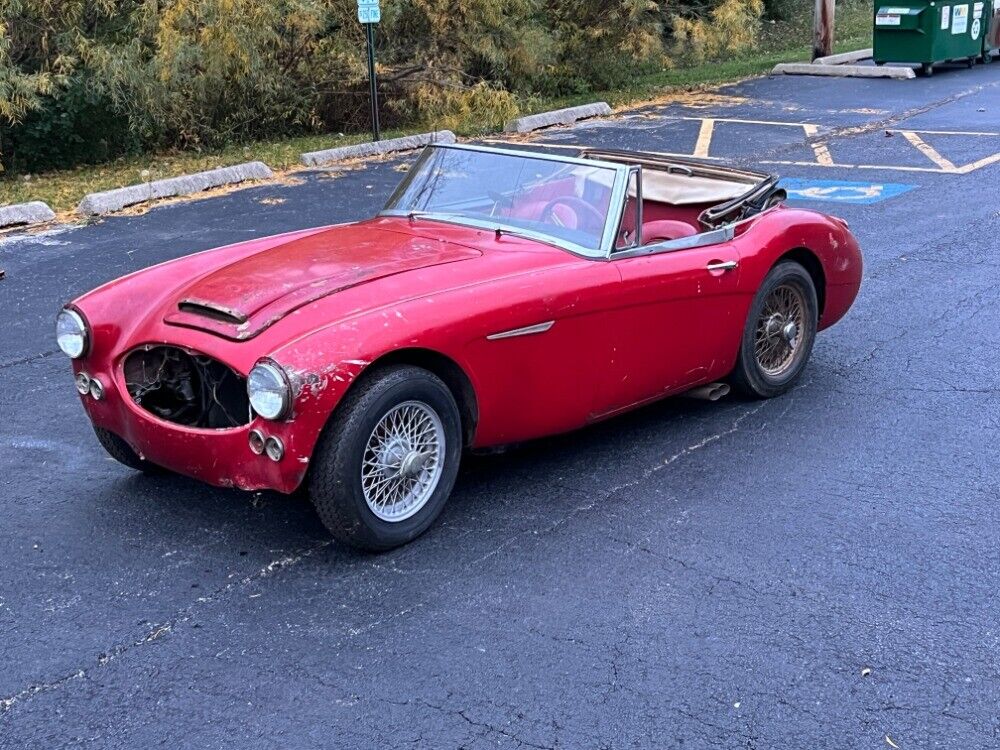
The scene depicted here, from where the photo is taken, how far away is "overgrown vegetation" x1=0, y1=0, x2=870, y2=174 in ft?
43.6

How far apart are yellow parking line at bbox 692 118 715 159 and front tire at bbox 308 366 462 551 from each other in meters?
9.52

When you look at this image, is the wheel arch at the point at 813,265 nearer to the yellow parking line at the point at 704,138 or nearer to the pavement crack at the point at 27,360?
the pavement crack at the point at 27,360

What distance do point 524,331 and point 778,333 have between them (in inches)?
74.2

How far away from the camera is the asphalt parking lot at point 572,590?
3279 millimetres

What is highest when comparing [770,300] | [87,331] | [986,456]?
[87,331]

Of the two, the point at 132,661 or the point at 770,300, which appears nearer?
the point at 132,661

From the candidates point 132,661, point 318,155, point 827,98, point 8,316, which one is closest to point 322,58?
point 318,155

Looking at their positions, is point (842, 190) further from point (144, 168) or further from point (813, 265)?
point (144, 168)

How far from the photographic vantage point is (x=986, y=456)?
16.6 feet

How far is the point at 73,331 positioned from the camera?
4.50 metres

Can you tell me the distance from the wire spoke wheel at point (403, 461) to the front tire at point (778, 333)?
1.94 meters

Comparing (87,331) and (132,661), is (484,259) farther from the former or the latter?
(132,661)

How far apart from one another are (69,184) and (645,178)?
8.51m

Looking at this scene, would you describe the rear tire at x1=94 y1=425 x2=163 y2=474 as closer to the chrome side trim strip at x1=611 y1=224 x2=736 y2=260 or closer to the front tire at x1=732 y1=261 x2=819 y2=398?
the chrome side trim strip at x1=611 y1=224 x2=736 y2=260
